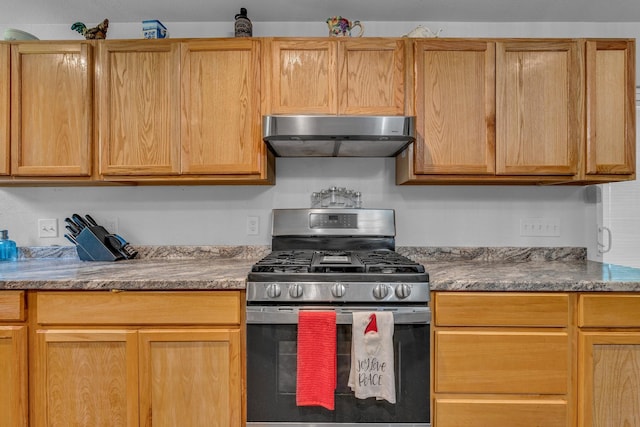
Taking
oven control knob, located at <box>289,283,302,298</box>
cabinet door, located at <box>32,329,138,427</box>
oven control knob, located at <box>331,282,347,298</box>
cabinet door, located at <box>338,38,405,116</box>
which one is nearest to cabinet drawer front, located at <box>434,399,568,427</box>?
oven control knob, located at <box>331,282,347,298</box>

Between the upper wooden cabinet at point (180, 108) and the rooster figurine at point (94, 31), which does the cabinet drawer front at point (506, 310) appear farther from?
the rooster figurine at point (94, 31)

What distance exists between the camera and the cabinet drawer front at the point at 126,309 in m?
1.52

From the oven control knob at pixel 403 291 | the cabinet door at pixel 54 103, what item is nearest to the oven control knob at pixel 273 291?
the oven control knob at pixel 403 291

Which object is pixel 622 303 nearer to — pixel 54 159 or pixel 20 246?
pixel 54 159

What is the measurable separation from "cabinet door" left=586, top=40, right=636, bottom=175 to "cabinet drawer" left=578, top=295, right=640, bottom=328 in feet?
2.15

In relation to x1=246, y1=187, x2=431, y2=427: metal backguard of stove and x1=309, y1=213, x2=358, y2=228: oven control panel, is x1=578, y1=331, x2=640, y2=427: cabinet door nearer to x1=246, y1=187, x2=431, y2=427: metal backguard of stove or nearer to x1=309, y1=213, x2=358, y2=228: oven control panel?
x1=246, y1=187, x2=431, y2=427: metal backguard of stove

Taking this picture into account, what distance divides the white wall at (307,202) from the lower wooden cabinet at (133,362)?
2.45 feet

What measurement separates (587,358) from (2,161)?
284cm

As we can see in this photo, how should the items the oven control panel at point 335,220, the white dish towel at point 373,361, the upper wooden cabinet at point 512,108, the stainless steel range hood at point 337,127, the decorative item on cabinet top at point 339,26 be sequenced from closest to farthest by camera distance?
the white dish towel at point 373,361 < the stainless steel range hood at point 337,127 < the upper wooden cabinet at point 512,108 < the decorative item on cabinet top at point 339,26 < the oven control panel at point 335,220

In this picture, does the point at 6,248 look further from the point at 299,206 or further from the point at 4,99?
the point at 299,206

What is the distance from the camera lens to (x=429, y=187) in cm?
222

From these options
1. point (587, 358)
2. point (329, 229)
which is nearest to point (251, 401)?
point (329, 229)

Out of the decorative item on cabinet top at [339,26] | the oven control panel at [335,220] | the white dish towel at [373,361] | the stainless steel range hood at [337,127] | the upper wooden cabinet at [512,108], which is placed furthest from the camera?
the oven control panel at [335,220]

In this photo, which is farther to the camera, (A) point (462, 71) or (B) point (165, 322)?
(A) point (462, 71)
